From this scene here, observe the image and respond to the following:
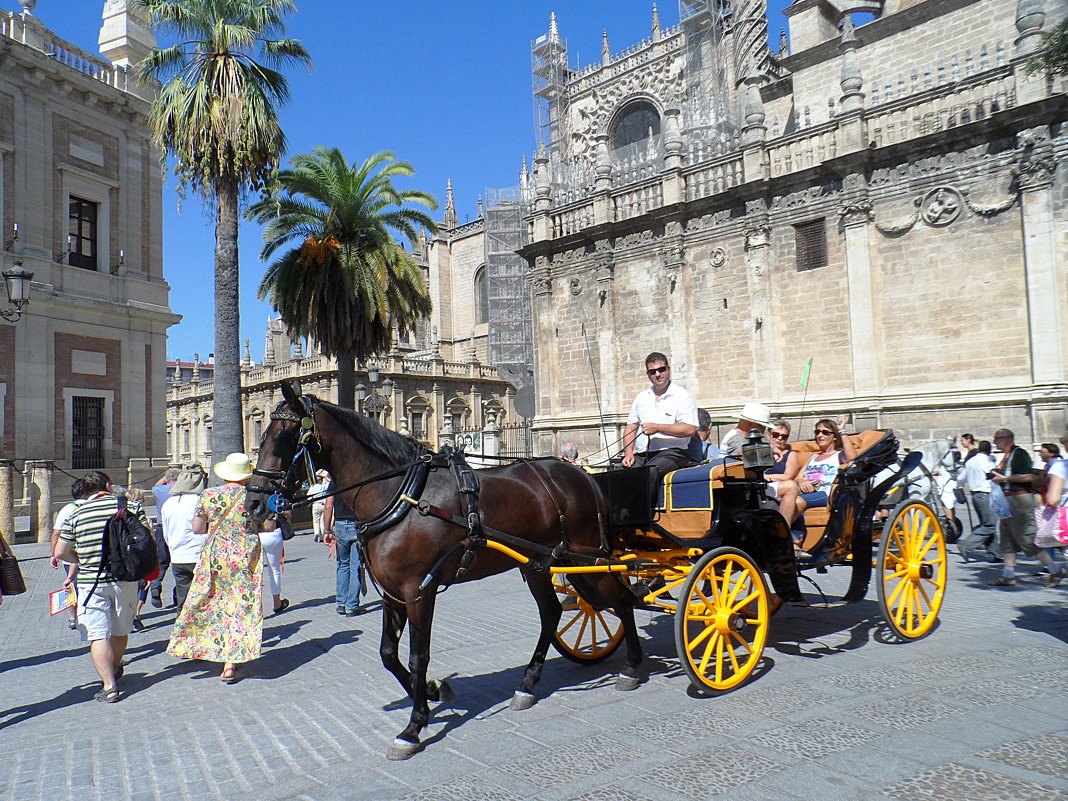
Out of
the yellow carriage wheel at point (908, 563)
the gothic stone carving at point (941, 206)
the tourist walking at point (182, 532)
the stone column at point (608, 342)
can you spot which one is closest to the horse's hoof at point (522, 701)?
the yellow carriage wheel at point (908, 563)

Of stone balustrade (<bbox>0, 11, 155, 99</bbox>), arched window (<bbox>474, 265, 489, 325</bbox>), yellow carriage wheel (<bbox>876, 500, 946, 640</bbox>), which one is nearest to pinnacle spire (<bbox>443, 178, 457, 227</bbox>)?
arched window (<bbox>474, 265, 489, 325</bbox>)

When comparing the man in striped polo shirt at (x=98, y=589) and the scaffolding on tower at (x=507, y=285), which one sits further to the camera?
the scaffolding on tower at (x=507, y=285)

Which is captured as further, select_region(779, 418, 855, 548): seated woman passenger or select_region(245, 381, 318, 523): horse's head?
select_region(779, 418, 855, 548): seated woman passenger

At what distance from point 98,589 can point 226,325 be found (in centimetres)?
1048

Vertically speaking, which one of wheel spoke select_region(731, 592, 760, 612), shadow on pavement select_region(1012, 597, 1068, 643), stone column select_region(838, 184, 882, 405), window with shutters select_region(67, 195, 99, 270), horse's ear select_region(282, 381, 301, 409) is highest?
window with shutters select_region(67, 195, 99, 270)

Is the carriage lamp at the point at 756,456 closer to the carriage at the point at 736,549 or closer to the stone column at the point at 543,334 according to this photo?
the carriage at the point at 736,549

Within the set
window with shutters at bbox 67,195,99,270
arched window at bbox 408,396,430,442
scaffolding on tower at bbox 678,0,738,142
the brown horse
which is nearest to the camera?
the brown horse

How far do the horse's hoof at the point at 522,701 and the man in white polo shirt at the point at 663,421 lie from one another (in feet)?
6.14

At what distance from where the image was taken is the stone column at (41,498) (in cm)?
1677

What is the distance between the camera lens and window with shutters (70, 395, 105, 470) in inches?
870

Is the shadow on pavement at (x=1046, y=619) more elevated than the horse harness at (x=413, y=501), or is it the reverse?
the horse harness at (x=413, y=501)

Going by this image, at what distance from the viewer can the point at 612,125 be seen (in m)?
39.5

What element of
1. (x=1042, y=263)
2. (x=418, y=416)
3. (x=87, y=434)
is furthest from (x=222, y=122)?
(x=418, y=416)

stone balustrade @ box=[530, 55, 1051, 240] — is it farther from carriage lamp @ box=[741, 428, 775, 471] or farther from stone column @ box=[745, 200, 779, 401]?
carriage lamp @ box=[741, 428, 775, 471]
